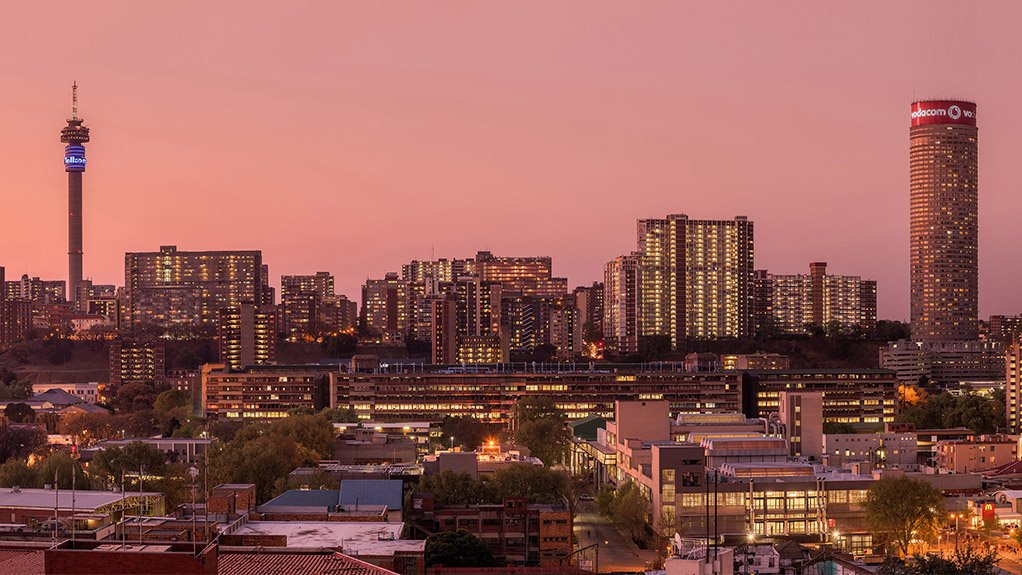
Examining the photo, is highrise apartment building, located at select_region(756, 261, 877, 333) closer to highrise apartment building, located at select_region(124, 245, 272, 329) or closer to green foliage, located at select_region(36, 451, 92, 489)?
highrise apartment building, located at select_region(124, 245, 272, 329)

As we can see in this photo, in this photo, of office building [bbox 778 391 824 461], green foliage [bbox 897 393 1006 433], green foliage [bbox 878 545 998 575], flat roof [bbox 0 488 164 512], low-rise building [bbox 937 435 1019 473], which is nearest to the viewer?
green foliage [bbox 878 545 998 575]

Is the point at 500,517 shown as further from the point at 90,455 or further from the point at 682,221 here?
the point at 682,221

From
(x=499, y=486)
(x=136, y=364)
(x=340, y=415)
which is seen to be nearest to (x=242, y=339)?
(x=136, y=364)

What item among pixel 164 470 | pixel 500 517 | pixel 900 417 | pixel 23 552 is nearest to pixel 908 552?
pixel 500 517

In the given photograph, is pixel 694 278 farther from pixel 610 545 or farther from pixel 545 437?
pixel 610 545

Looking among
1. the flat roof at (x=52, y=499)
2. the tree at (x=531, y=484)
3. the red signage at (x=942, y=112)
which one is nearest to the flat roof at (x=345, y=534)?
the flat roof at (x=52, y=499)

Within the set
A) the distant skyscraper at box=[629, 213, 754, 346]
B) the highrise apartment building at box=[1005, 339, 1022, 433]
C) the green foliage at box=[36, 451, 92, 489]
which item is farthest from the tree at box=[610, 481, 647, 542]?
the distant skyscraper at box=[629, 213, 754, 346]

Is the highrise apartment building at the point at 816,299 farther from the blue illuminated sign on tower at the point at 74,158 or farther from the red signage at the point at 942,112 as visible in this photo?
the blue illuminated sign on tower at the point at 74,158
